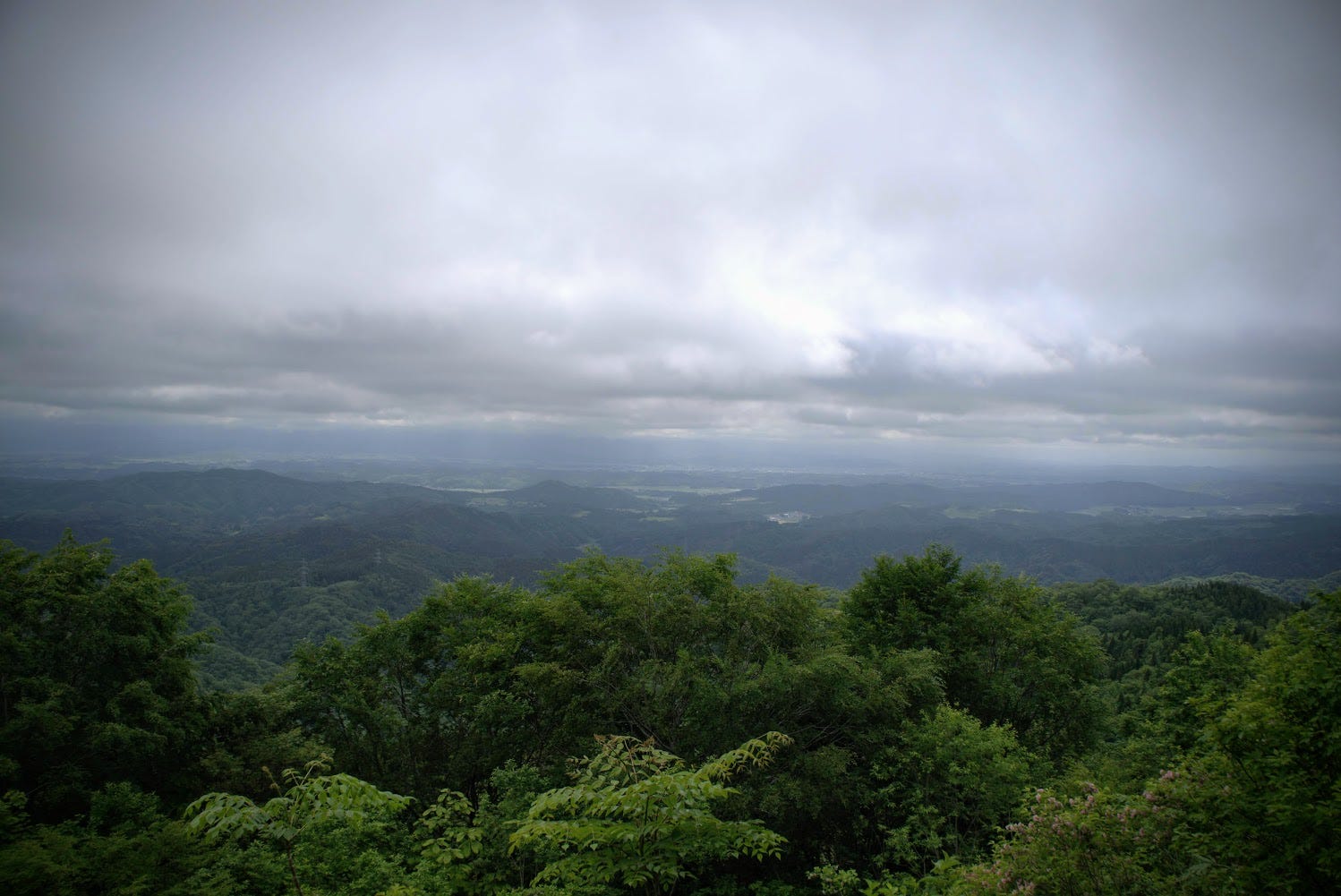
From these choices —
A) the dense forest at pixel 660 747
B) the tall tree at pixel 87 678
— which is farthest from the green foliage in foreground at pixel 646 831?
the tall tree at pixel 87 678

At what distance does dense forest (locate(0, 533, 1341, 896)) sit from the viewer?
5953mm

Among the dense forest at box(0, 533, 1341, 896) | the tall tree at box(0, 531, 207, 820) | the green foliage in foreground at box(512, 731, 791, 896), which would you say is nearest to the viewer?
the green foliage in foreground at box(512, 731, 791, 896)

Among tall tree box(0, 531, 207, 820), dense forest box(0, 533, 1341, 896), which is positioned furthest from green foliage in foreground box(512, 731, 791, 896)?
tall tree box(0, 531, 207, 820)

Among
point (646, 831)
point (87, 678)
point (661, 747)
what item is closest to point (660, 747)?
point (661, 747)

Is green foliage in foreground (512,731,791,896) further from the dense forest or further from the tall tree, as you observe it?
the tall tree

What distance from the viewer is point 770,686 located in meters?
13.8

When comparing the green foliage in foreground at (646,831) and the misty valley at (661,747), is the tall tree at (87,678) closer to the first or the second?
the misty valley at (661,747)

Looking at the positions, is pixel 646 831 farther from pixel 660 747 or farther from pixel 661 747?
pixel 660 747

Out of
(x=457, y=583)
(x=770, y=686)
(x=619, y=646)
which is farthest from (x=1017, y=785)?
(x=457, y=583)

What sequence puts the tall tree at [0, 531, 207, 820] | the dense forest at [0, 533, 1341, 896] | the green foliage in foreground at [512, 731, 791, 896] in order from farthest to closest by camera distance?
Result: the tall tree at [0, 531, 207, 820] → the dense forest at [0, 533, 1341, 896] → the green foliage in foreground at [512, 731, 791, 896]

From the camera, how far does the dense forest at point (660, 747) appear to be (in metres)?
5.95

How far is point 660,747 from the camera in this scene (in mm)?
14688

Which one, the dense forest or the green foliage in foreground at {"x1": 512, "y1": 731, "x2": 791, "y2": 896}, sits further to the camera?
the dense forest

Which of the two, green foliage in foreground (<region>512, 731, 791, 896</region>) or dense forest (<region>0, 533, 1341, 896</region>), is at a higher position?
green foliage in foreground (<region>512, 731, 791, 896</region>)
